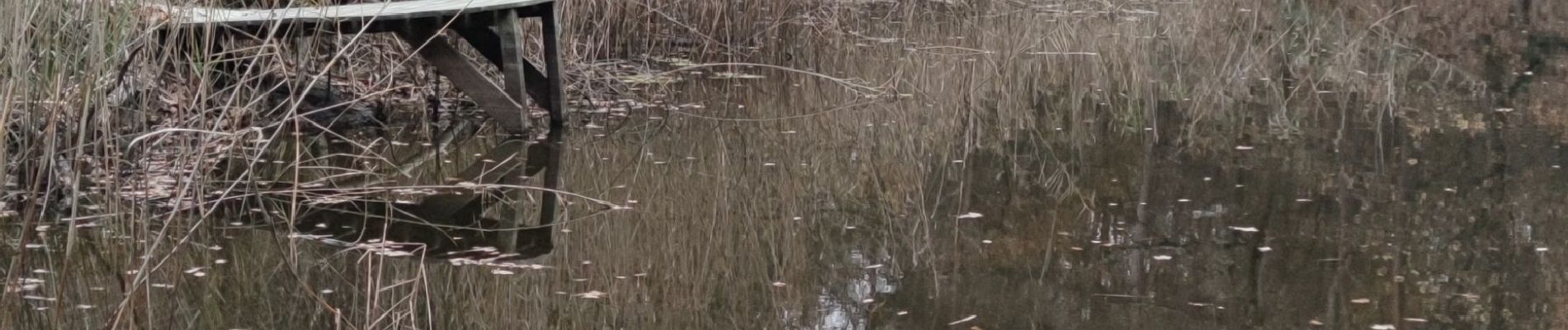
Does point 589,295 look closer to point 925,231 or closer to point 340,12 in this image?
point 925,231

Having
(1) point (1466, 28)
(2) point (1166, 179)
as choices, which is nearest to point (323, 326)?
(2) point (1166, 179)

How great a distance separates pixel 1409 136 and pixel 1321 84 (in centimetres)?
145

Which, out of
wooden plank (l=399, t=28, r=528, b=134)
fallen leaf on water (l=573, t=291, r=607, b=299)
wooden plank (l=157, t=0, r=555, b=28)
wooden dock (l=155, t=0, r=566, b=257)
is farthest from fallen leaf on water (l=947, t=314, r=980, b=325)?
wooden plank (l=399, t=28, r=528, b=134)

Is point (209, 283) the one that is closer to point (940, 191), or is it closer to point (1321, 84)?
point (940, 191)

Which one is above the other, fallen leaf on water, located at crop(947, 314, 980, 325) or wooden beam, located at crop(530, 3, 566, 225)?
wooden beam, located at crop(530, 3, 566, 225)

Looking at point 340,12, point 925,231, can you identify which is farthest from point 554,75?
point 925,231

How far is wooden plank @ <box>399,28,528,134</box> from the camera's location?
5.99m

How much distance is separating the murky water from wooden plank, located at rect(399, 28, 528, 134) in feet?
0.73

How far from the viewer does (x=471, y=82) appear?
20.0 feet

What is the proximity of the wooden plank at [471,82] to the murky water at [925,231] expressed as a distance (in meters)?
0.22

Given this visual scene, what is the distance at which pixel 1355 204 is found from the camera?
505cm

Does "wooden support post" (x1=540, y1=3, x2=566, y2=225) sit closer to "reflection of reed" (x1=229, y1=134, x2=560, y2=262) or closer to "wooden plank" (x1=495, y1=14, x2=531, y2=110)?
"wooden plank" (x1=495, y1=14, x2=531, y2=110)

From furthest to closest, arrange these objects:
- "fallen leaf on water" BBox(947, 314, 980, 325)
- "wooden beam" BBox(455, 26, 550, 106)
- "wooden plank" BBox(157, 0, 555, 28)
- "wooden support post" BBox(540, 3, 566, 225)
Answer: "wooden support post" BBox(540, 3, 566, 225) → "wooden beam" BBox(455, 26, 550, 106) → "wooden plank" BBox(157, 0, 555, 28) → "fallen leaf on water" BBox(947, 314, 980, 325)

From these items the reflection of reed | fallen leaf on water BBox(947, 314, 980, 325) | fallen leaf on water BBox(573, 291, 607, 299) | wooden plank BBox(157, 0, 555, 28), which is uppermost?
wooden plank BBox(157, 0, 555, 28)
